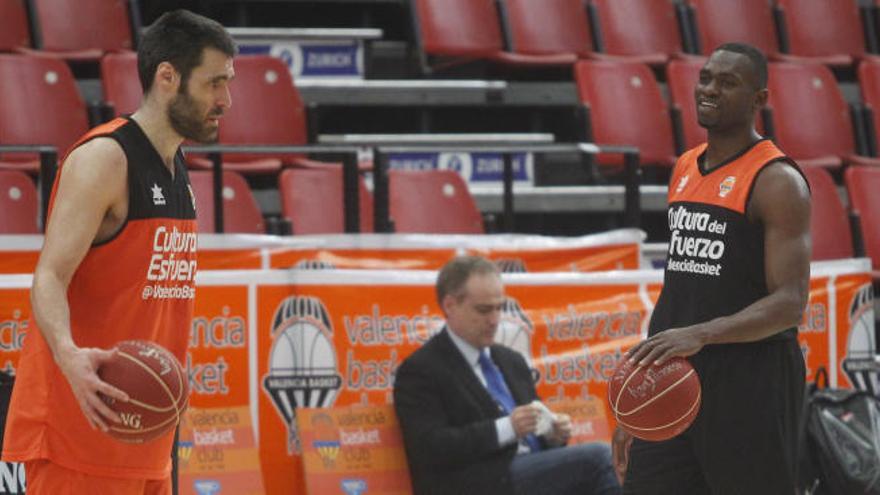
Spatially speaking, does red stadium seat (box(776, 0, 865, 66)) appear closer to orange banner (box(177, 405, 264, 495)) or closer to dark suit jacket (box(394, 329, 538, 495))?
dark suit jacket (box(394, 329, 538, 495))

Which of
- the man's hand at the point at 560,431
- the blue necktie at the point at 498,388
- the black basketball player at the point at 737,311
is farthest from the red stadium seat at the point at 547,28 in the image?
the black basketball player at the point at 737,311

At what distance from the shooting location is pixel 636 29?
10.8 metres

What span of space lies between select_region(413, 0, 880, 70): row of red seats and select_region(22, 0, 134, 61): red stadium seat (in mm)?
1778

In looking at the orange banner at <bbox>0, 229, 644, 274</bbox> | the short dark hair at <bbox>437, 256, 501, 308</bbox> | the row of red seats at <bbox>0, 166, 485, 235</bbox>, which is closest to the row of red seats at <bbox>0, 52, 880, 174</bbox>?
the row of red seats at <bbox>0, 166, 485, 235</bbox>

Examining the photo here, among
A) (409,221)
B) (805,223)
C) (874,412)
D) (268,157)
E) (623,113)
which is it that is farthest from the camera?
(623,113)

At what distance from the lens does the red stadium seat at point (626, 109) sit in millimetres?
9766

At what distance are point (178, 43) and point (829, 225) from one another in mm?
5863

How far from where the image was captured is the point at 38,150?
6516 mm

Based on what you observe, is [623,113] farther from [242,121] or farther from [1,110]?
[1,110]

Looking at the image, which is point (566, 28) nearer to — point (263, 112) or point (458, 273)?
point (263, 112)

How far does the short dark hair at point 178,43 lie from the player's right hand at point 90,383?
76 cm

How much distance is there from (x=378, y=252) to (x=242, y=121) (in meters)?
2.10

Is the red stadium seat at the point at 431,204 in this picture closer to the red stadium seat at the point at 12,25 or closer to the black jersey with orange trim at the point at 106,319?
the red stadium seat at the point at 12,25

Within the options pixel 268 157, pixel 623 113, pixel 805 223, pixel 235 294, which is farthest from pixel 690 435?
pixel 623 113
